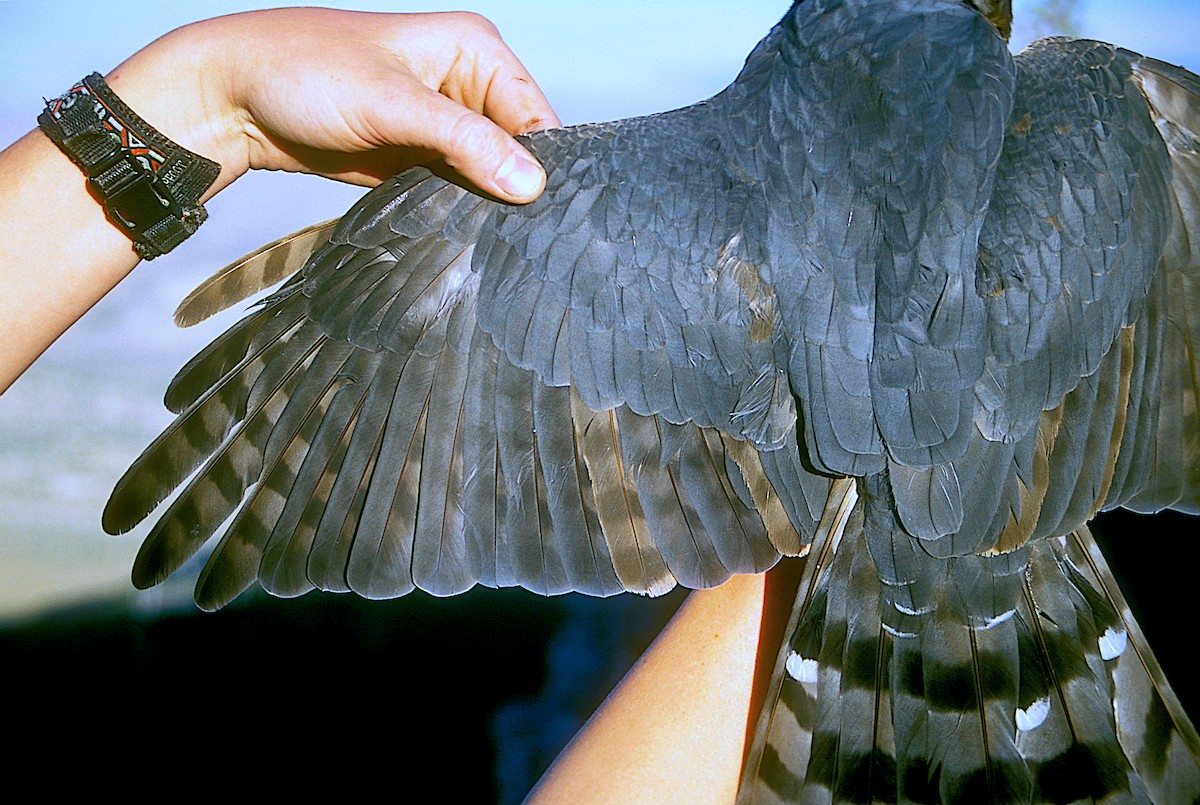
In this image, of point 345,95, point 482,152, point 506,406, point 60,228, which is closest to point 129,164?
point 60,228

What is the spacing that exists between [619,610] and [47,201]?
2.60 metres

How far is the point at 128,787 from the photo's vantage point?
3.39 metres

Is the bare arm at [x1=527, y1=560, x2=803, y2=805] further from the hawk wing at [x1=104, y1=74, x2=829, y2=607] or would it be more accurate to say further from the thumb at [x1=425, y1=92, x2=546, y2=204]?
the thumb at [x1=425, y1=92, x2=546, y2=204]

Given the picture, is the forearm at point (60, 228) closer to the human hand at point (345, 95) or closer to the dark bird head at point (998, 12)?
the human hand at point (345, 95)

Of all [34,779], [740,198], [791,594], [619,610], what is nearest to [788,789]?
[791,594]

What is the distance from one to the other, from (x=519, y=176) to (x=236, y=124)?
26.0 inches

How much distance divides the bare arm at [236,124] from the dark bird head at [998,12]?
97 cm

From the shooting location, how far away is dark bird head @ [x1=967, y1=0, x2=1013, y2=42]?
6.57ft

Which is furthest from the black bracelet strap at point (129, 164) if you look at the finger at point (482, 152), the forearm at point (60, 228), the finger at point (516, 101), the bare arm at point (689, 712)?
the bare arm at point (689, 712)

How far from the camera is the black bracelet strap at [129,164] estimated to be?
1853 mm

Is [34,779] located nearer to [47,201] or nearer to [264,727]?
[264,727]

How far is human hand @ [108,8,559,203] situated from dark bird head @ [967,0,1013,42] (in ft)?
2.95

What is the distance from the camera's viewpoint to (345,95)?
5.89 feet

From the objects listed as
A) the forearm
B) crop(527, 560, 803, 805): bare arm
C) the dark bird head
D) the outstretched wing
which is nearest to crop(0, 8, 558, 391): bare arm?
the forearm
